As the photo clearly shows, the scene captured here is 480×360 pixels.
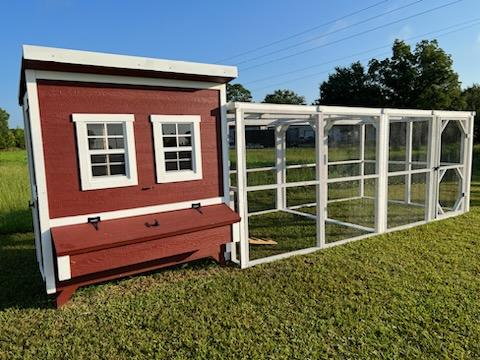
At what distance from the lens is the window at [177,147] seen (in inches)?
164

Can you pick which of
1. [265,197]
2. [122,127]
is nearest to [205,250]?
[122,127]

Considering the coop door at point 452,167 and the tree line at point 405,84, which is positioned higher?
the tree line at point 405,84

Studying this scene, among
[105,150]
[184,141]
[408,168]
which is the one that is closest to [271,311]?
[184,141]

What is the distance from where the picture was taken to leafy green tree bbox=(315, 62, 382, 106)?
88.5ft

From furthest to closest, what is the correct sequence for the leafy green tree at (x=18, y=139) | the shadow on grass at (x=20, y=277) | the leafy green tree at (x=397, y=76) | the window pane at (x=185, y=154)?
the leafy green tree at (x=18, y=139) → the leafy green tree at (x=397, y=76) → the window pane at (x=185, y=154) → the shadow on grass at (x=20, y=277)

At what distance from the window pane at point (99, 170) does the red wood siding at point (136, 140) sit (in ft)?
0.62

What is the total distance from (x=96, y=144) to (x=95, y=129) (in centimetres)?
17

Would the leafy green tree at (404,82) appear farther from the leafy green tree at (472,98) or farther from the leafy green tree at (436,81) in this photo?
the leafy green tree at (472,98)

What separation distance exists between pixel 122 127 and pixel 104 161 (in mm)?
446

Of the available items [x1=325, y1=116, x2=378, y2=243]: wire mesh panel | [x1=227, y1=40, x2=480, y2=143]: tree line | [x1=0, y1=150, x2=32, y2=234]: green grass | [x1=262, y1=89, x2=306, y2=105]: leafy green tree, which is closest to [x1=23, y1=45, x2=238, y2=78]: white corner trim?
[x1=325, y1=116, x2=378, y2=243]: wire mesh panel

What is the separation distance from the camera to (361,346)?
290cm

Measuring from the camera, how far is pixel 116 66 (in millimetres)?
3650

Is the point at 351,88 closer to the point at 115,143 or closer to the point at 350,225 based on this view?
the point at 350,225

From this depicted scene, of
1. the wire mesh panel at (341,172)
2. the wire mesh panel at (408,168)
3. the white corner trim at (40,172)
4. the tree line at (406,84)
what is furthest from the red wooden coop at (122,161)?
the tree line at (406,84)
